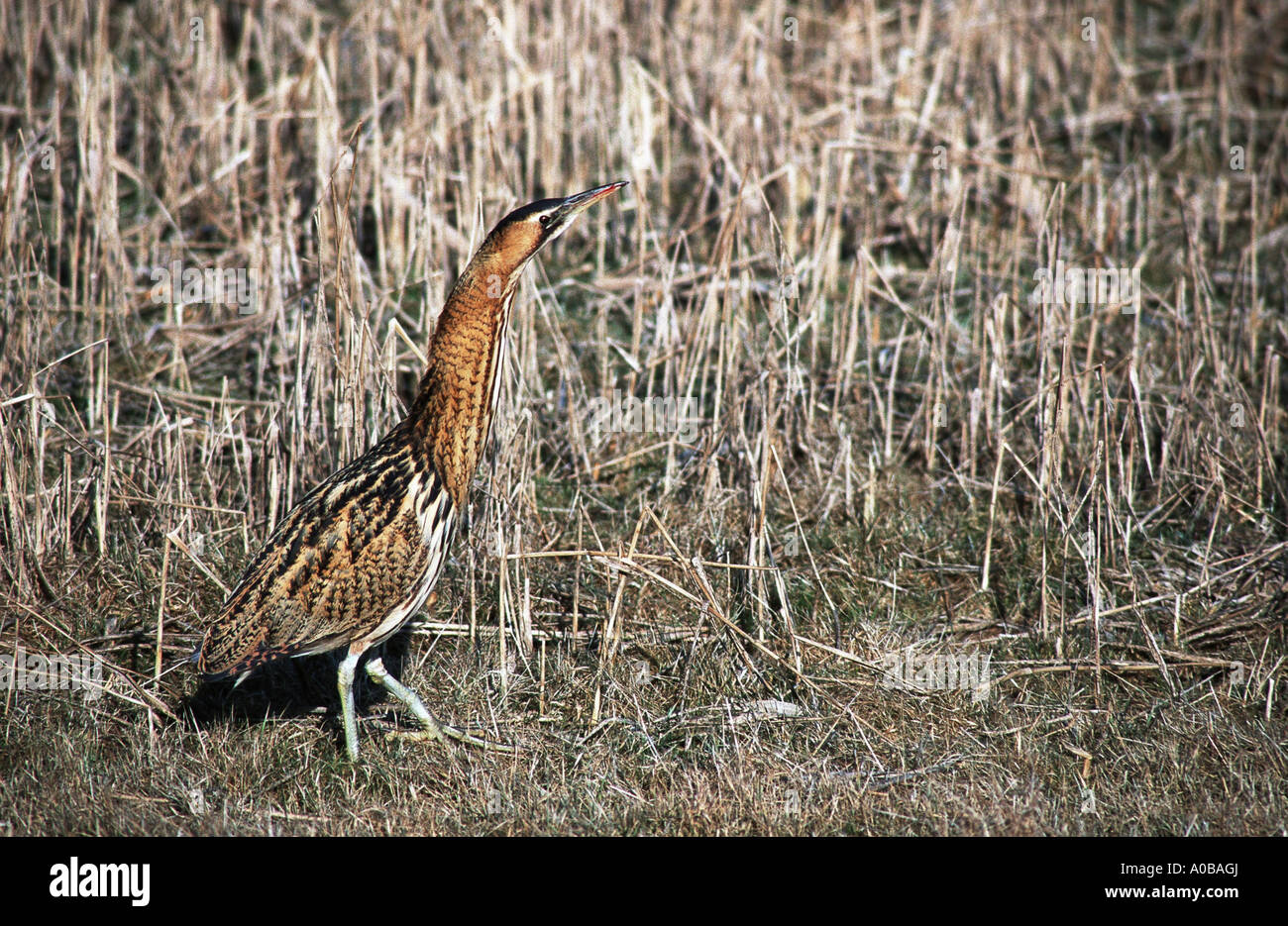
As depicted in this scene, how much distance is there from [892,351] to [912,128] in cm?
202

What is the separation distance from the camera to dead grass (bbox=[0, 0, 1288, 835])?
4461 mm

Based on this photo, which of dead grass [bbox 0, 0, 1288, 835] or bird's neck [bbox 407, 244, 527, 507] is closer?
bird's neck [bbox 407, 244, 527, 507]

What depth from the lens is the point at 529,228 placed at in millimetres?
4281

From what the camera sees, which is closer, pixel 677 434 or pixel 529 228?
pixel 529 228

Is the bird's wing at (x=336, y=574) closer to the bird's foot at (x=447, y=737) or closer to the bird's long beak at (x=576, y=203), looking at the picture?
the bird's foot at (x=447, y=737)

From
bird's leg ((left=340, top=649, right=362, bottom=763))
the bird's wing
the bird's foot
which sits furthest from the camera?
the bird's foot

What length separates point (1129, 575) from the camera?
16.5ft

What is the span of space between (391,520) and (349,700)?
0.69 metres

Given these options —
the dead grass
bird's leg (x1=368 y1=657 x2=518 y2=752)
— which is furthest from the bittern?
the dead grass

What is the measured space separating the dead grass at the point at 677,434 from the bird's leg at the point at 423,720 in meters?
0.08

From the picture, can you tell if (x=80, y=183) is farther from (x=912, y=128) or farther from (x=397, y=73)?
(x=912, y=128)

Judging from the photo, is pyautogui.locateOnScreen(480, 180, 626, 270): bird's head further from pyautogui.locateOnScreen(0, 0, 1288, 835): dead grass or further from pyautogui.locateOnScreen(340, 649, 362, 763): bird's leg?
pyautogui.locateOnScreen(340, 649, 362, 763): bird's leg

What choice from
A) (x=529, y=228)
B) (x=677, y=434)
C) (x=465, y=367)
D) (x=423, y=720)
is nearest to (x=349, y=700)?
(x=423, y=720)

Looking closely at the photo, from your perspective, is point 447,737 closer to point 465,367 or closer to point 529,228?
point 465,367
